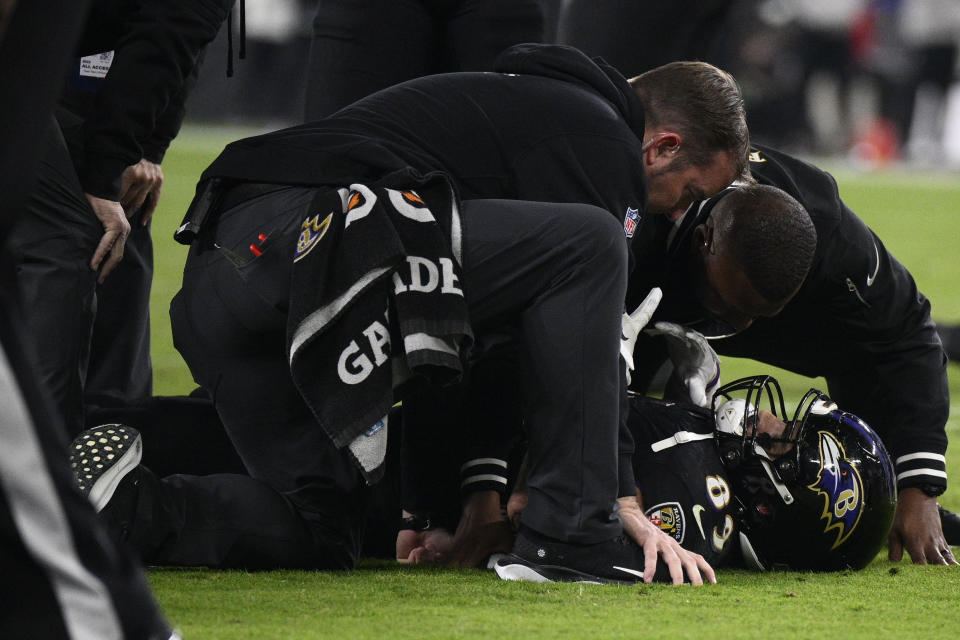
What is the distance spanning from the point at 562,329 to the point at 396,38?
1300 millimetres

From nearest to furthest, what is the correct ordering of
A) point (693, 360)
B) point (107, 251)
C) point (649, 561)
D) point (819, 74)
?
point (649, 561)
point (107, 251)
point (693, 360)
point (819, 74)

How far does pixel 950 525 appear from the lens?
9.89ft

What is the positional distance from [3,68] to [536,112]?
1.30 metres

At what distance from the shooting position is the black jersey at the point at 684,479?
8.21ft

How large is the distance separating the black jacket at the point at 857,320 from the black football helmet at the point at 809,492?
0.36 metres

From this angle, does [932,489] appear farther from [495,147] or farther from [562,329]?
[495,147]

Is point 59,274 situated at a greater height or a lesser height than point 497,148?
lesser

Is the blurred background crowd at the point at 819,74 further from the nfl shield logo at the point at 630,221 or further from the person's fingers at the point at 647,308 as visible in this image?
the nfl shield logo at the point at 630,221

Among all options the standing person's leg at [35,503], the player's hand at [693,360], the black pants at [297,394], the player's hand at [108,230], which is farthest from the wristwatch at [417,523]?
the standing person's leg at [35,503]

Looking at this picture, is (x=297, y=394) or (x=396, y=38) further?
(x=396, y=38)

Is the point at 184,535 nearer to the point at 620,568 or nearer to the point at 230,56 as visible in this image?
the point at 620,568

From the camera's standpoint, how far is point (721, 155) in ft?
8.72

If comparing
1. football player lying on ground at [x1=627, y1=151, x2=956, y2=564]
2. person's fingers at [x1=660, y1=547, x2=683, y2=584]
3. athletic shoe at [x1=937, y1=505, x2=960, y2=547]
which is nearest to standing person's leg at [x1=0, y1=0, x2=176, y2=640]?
person's fingers at [x1=660, y1=547, x2=683, y2=584]

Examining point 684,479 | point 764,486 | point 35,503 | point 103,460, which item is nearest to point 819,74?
point 764,486
